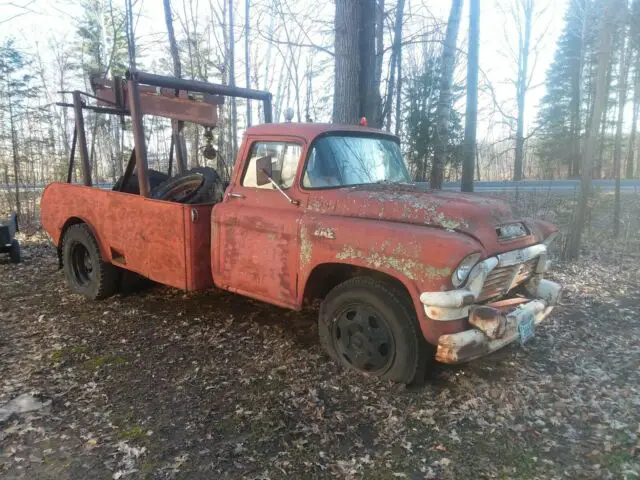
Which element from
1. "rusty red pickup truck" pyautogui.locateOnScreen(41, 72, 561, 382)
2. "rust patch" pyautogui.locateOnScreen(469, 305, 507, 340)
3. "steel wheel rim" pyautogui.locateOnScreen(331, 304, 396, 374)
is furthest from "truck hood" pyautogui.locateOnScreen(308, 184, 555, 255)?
"steel wheel rim" pyautogui.locateOnScreen(331, 304, 396, 374)

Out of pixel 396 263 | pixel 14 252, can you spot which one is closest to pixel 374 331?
pixel 396 263

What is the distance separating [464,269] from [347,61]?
5207 millimetres

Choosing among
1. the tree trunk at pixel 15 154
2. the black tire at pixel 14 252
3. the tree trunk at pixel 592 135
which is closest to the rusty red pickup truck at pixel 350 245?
the black tire at pixel 14 252

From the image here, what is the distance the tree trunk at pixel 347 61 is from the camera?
7336 millimetres

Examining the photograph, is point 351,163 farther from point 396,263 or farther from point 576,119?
point 576,119

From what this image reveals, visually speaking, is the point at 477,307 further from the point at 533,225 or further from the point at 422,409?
the point at 533,225

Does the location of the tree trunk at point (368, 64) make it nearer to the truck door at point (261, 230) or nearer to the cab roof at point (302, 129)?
the cab roof at point (302, 129)

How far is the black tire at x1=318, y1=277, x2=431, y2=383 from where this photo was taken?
3.51m

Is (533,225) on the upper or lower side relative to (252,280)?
upper

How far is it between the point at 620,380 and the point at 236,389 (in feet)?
10.6

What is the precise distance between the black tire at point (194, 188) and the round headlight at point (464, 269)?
2.87 meters

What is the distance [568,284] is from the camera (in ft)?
22.3

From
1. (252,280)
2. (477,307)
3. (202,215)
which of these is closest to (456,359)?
(477,307)

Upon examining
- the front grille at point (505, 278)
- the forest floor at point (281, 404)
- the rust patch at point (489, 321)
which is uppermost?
the front grille at point (505, 278)
